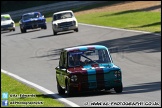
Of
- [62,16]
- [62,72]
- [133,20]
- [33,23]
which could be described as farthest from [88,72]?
[33,23]

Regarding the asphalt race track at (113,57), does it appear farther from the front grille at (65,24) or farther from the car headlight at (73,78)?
the front grille at (65,24)

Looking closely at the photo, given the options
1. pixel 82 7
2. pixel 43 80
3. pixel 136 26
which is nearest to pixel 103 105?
pixel 43 80

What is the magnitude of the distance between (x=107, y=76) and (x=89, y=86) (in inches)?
19.7

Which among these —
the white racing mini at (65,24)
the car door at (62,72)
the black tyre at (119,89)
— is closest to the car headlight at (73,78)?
the car door at (62,72)

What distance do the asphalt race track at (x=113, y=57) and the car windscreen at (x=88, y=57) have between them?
0.81 m

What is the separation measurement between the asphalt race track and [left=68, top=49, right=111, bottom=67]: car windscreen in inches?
31.8

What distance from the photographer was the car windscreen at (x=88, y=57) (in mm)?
16625

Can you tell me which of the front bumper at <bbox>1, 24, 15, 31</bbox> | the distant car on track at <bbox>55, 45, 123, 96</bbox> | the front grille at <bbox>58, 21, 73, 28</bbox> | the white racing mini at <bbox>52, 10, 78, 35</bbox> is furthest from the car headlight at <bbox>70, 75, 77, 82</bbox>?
the front bumper at <bbox>1, 24, 15, 31</bbox>

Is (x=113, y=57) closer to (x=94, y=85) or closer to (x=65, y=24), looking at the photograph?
(x=94, y=85)

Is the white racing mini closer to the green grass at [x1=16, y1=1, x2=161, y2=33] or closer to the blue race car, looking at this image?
the green grass at [x1=16, y1=1, x2=161, y2=33]

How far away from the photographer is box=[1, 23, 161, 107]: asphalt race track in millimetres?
15555

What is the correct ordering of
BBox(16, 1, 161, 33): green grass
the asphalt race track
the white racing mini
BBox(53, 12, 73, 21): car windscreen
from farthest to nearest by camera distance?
1. BBox(53, 12, 73, 21): car windscreen
2. the white racing mini
3. BBox(16, 1, 161, 33): green grass
4. the asphalt race track

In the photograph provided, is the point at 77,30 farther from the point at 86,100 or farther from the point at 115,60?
the point at 86,100

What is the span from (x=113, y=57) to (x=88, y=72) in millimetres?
12924
